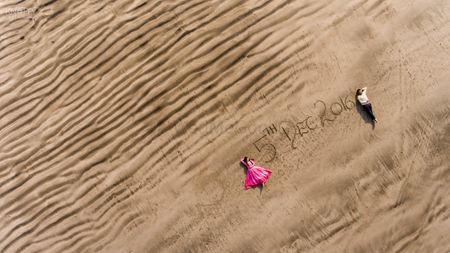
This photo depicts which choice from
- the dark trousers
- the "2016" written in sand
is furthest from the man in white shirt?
the "2016" written in sand

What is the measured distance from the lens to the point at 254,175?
4160 millimetres

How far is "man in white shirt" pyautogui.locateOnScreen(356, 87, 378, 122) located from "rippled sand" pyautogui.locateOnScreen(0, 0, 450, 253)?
0.09m

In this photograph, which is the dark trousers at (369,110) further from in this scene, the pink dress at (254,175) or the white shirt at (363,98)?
the pink dress at (254,175)

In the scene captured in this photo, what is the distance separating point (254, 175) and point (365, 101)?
66.3 inches

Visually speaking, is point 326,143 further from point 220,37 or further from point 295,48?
point 220,37

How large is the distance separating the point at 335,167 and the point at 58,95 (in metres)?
3.70

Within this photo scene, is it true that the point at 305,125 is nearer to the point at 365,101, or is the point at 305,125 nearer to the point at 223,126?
the point at 365,101

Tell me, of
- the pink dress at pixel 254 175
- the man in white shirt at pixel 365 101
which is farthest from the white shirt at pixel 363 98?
the pink dress at pixel 254 175

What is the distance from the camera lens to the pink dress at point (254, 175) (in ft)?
13.7

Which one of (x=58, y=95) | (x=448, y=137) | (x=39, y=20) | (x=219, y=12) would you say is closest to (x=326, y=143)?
(x=448, y=137)

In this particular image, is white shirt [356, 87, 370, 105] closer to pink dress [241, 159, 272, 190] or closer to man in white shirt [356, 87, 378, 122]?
man in white shirt [356, 87, 378, 122]

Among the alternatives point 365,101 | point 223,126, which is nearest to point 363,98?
point 365,101

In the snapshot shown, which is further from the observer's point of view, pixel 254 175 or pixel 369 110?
pixel 369 110

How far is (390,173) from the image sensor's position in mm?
4234
